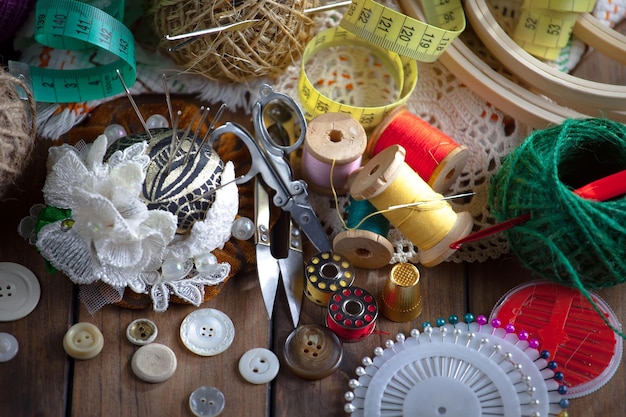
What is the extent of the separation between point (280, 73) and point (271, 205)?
0.94 feet

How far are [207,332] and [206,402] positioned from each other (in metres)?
0.12

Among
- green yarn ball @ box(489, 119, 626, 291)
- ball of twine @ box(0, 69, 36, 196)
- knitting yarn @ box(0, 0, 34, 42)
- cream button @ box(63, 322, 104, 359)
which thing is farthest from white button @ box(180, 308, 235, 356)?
knitting yarn @ box(0, 0, 34, 42)

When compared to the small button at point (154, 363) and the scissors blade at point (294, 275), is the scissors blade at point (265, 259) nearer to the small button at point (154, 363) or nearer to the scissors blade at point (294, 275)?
the scissors blade at point (294, 275)

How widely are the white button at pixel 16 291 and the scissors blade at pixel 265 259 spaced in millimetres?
366

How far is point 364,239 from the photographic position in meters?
1.36

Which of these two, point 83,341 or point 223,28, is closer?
point 83,341

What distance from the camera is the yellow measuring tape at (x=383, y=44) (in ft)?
4.85

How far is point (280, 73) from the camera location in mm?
1582

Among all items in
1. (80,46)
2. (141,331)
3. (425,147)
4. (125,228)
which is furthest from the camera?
(80,46)

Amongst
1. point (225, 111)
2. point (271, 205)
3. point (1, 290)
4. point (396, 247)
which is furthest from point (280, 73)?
point (1, 290)

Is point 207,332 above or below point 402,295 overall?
below

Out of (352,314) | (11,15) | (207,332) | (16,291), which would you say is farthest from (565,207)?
(11,15)

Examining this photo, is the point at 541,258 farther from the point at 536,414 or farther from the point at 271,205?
the point at 271,205

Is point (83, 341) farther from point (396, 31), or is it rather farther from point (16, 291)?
point (396, 31)
